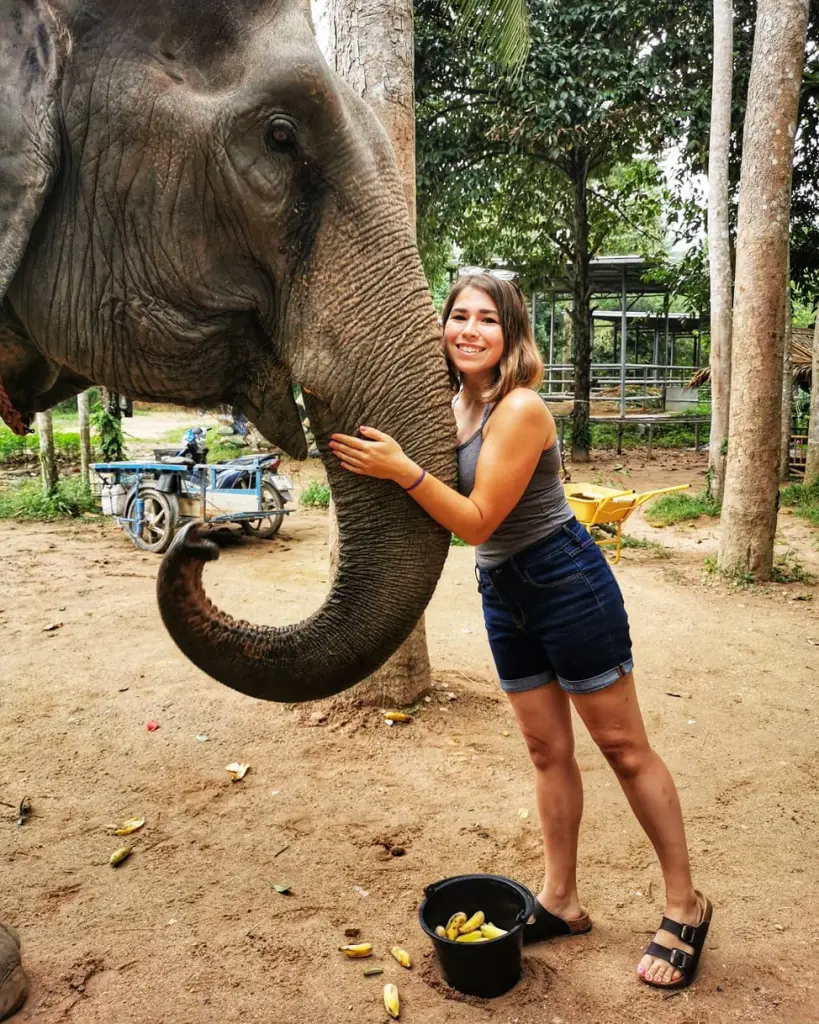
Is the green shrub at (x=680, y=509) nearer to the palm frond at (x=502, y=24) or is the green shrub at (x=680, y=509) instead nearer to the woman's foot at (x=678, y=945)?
the palm frond at (x=502, y=24)

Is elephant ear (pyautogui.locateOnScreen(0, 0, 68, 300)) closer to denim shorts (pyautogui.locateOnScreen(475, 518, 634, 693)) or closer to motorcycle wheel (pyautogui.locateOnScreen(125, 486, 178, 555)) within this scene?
denim shorts (pyautogui.locateOnScreen(475, 518, 634, 693))

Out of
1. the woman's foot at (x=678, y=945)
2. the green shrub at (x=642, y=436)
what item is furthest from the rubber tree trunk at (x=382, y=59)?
the green shrub at (x=642, y=436)

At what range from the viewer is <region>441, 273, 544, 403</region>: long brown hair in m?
2.35

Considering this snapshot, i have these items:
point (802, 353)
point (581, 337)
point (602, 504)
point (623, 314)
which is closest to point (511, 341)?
point (602, 504)

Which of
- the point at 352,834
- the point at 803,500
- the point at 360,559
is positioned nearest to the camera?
the point at 360,559

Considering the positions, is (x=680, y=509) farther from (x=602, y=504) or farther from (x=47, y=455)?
(x=47, y=455)

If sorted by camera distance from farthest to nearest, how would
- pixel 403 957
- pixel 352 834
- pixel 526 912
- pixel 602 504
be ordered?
pixel 602 504 < pixel 352 834 < pixel 403 957 < pixel 526 912

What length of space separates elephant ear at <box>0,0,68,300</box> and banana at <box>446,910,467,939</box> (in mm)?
2036

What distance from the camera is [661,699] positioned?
4.94m

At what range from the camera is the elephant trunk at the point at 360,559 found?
1.92m

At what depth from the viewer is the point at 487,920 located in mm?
2646

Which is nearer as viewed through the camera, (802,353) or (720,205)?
(720,205)

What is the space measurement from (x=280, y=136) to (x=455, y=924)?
2.14 m

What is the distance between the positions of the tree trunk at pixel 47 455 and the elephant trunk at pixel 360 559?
379 inches
